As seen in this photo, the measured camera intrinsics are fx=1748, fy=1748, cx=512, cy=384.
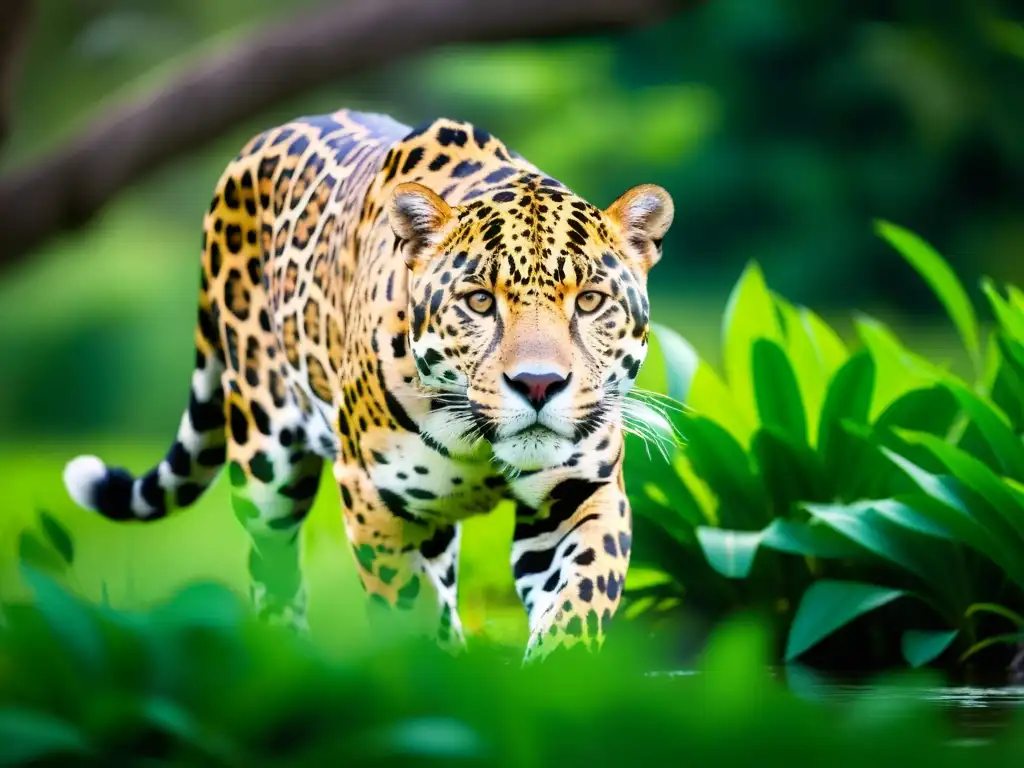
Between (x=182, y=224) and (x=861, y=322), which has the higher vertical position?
(x=182, y=224)

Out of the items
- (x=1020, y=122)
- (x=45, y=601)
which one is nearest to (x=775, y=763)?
(x=45, y=601)

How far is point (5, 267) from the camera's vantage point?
364 inches

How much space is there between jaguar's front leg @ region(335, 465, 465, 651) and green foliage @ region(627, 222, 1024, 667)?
0.80 metres

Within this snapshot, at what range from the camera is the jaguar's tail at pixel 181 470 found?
4.66 meters

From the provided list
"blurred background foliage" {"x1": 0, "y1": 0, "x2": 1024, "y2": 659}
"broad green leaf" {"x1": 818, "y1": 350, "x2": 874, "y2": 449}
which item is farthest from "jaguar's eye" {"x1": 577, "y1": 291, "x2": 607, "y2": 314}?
"blurred background foliage" {"x1": 0, "y1": 0, "x2": 1024, "y2": 659}

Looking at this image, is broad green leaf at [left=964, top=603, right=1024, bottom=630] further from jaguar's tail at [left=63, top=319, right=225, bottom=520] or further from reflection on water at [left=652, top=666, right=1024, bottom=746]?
jaguar's tail at [left=63, top=319, right=225, bottom=520]

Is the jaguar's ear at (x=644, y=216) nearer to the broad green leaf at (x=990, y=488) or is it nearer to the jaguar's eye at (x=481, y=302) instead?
the jaguar's eye at (x=481, y=302)

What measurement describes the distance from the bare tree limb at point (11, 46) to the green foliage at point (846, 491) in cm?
336

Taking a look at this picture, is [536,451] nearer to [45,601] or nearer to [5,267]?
[45,601]

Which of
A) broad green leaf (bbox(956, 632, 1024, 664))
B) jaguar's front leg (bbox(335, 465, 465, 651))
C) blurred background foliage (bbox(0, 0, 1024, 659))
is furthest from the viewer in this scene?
blurred background foliage (bbox(0, 0, 1024, 659))

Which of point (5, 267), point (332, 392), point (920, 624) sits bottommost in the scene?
point (920, 624)

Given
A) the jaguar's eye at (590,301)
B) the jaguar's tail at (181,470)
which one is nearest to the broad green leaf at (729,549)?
the jaguar's eye at (590,301)

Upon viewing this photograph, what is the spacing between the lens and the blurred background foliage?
17594 mm

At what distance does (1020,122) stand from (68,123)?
32.0 feet
